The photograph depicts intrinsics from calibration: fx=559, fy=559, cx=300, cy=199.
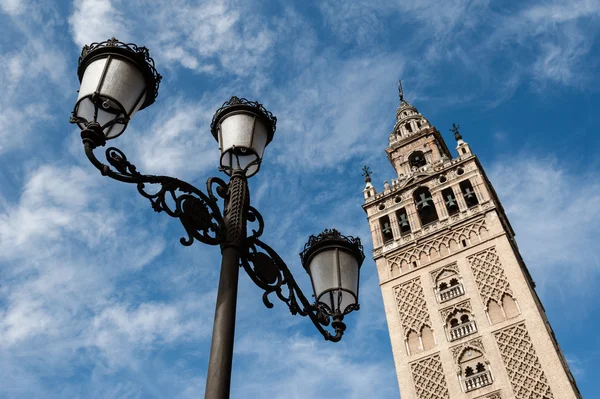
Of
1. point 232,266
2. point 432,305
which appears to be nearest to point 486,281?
point 432,305

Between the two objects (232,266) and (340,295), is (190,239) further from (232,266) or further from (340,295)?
(340,295)

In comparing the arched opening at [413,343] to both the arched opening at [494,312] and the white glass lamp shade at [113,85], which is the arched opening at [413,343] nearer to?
the arched opening at [494,312]

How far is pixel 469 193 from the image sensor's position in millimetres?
24875

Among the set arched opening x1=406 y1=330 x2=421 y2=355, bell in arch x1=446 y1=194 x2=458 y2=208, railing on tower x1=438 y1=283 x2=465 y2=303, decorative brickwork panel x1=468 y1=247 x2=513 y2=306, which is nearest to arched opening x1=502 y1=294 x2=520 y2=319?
decorative brickwork panel x1=468 y1=247 x2=513 y2=306

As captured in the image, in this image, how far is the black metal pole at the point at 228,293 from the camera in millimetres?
2939

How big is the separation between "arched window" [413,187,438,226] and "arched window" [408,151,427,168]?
362cm

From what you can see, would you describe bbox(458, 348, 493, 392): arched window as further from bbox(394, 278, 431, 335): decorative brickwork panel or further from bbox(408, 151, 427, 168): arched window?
bbox(408, 151, 427, 168): arched window

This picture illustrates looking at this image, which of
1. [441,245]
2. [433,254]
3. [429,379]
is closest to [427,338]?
[429,379]

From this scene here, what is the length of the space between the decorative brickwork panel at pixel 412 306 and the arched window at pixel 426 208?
3885mm

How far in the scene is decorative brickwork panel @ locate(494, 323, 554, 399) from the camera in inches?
687

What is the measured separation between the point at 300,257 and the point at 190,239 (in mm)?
1367

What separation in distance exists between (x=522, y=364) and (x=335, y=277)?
637 inches

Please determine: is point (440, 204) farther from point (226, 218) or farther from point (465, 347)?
point (226, 218)

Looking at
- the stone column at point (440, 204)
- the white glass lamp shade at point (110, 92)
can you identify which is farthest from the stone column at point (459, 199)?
the white glass lamp shade at point (110, 92)
